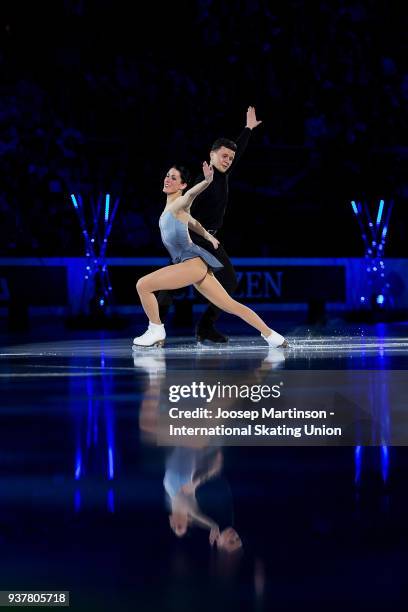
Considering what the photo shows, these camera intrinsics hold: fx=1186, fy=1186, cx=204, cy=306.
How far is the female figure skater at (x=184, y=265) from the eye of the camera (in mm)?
9328

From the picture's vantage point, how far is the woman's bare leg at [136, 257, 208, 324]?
31.1 ft

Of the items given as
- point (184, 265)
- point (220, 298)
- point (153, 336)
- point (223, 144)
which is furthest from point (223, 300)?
point (223, 144)

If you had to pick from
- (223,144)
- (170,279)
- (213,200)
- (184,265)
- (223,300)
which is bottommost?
(223,300)

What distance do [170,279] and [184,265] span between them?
0.55 ft

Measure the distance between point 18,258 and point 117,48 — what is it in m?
5.48

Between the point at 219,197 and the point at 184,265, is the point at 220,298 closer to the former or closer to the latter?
the point at 184,265

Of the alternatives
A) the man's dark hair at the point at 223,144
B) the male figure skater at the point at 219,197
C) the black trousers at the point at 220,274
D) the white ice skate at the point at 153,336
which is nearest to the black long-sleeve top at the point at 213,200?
the male figure skater at the point at 219,197

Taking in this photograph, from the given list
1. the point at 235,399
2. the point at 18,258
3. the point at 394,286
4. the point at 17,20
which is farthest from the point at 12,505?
the point at 17,20

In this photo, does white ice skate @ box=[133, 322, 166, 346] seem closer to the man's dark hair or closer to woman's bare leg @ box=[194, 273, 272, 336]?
woman's bare leg @ box=[194, 273, 272, 336]

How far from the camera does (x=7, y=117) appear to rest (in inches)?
811

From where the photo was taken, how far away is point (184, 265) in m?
9.48

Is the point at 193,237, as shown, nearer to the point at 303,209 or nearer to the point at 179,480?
the point at 179,480

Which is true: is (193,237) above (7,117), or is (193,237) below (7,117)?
below

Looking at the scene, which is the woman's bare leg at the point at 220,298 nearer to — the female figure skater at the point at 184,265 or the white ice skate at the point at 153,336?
the female figure skater at the point at 184,265
